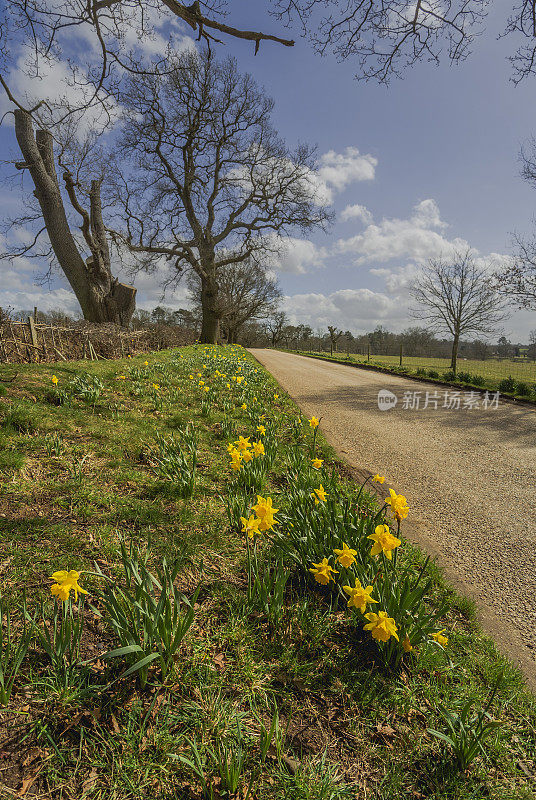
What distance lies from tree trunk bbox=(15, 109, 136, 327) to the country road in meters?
7.22

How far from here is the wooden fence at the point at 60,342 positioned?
7832 millimetres

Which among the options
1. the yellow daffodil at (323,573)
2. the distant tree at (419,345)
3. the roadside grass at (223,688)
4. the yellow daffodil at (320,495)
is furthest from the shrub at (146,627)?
the distant tree at (419,345)

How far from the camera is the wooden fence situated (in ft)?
25.7

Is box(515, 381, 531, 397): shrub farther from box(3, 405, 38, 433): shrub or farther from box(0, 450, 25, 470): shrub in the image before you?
box(0, 450, 25, 470): shrub

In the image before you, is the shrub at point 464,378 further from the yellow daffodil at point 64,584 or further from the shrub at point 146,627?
the yellow daffodil at point 64,584

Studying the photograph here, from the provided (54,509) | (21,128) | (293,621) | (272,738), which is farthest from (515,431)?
(21,128)

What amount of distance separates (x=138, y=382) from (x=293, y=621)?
4.79 m

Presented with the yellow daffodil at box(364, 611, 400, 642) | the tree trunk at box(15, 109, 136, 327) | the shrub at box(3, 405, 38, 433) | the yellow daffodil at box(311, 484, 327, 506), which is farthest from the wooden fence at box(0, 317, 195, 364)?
the yellow daffodil at box(364, 611, 400, 642)

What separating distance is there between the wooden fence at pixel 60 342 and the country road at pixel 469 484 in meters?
6.46

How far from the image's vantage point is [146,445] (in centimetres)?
367

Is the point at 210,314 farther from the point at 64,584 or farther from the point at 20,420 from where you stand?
the point at 64,584

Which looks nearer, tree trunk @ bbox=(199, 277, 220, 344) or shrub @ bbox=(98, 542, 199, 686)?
shrub @ bbox=(98, 542, 199, 686)

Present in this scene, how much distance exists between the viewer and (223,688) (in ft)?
4.92

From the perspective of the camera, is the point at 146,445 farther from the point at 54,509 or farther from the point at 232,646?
the point at 232,646
